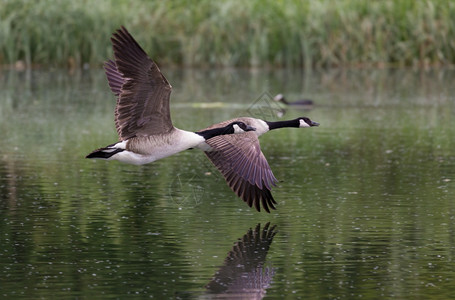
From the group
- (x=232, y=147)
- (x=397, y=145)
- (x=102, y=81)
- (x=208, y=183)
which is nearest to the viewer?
(x=232, y=147)

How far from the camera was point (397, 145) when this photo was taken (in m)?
16.0

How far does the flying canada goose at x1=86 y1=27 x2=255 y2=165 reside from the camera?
9.46 metres

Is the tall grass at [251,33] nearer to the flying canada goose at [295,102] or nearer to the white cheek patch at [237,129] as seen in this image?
the flying canada goose at [295,102]

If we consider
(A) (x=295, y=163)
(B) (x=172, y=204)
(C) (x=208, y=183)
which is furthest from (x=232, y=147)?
(A) (x=295, y=163)

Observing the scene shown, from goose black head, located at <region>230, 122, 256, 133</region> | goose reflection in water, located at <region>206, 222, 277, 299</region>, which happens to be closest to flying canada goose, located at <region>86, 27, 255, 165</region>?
goose black head, located at <region>230, 122, 256, 133</region>

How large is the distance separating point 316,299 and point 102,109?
1438 cm

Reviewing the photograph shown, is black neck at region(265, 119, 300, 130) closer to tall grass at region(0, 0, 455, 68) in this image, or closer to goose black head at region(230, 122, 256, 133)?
goose black head at region(230, 122, 256, 133)

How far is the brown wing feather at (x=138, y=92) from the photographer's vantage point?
942cm

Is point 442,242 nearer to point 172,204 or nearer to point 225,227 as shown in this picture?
point 225,227

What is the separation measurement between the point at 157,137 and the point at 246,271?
96.9 inches

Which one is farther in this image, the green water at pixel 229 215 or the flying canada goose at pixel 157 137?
the flying canada goose at pixel 157 137

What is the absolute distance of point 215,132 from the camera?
35.2 feet

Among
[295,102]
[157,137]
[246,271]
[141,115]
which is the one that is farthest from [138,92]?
[295,102]

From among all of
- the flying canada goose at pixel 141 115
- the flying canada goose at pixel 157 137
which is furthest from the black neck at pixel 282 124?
the flying canada goose at pixel 141 115
